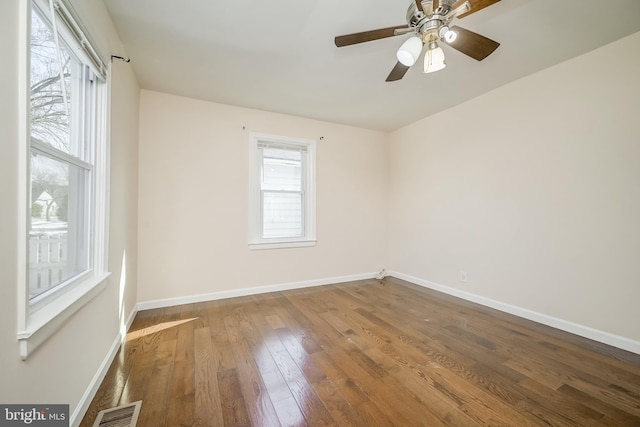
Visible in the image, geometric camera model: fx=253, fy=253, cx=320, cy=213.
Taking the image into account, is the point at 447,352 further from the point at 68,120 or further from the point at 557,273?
the point at 68,120

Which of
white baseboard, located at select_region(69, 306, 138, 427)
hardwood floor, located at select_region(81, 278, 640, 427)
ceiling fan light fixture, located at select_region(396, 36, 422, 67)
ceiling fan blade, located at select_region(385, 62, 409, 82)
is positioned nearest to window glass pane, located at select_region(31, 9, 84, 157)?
white baseboard, located at select_region(69, 306, 138, 427)

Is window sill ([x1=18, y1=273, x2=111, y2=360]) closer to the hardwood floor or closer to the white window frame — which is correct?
the white window frame

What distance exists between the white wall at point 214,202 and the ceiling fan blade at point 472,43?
7.89 feet

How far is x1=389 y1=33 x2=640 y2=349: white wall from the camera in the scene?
208 cm

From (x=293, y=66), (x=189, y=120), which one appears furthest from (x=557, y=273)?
(x=189, y=120)

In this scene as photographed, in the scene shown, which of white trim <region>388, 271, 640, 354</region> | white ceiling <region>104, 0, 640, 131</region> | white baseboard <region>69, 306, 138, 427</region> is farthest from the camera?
white trim <region>388, 271, 640, 354</region>

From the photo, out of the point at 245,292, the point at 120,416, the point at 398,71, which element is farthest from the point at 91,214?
the point at 398,71

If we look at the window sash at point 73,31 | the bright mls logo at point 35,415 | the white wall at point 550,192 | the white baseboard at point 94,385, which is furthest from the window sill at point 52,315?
the white wall at point 550,192

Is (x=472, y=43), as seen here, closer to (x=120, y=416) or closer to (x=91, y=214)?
(x=91, y=214)

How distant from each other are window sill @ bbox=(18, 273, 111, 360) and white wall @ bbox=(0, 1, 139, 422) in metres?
0.03

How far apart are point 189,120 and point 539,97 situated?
3859mm

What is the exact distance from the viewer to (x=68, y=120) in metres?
1.42

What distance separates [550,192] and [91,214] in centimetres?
385

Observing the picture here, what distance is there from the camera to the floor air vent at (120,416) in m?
1.33
